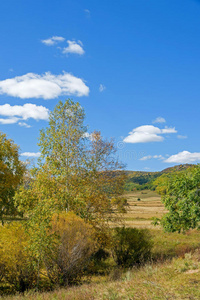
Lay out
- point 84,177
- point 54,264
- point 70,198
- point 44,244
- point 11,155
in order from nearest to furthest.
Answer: point 44,244
point 54,264
point 70,198
point 84,177
point 11,155

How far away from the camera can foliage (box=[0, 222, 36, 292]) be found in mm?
13508

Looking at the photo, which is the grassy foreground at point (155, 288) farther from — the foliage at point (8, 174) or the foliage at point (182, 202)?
the foliage at point (8, 174)

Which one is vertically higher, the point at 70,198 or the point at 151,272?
the point at 70,198

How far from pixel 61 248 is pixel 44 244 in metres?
1.12

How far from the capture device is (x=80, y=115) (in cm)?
2045

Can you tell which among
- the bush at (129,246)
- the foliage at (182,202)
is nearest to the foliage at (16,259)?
the bush at (129,246)

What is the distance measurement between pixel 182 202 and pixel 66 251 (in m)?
9.01

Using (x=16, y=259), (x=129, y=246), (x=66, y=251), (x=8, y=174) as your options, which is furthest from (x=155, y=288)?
(x=8, y=174)

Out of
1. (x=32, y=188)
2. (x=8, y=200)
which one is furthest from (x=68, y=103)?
(x=8, y=200)

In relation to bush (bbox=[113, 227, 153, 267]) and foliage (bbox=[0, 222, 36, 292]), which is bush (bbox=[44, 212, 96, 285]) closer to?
foliage (bbox=[0, 222, 36, 292])

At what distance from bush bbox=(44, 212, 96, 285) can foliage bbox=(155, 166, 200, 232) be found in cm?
774

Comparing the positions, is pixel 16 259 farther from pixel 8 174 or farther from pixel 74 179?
pixel 8 174

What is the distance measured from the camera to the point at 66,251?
1398 centimetres

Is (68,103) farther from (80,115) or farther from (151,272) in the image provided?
(151,272)
